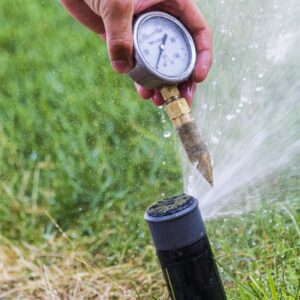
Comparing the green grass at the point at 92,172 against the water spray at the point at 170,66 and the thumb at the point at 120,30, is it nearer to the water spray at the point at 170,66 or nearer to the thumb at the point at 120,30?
the water spray at the point at 170,66

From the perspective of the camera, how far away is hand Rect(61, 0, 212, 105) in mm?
1975

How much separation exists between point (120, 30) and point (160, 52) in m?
0.13

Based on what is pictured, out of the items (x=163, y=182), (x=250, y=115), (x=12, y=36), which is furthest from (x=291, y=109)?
(x=12, y=36)

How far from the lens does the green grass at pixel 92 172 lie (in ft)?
8.04

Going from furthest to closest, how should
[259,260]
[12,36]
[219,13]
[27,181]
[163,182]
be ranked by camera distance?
[12,36] → [219,13] → [27,181] → [163,182] → [259,260]

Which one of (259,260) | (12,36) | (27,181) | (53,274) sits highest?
(12,36)

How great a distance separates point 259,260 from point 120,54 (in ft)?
2.58

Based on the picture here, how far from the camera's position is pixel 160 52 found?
2.01 meters

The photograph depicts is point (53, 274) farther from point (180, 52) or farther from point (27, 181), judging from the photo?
point (180, 52)

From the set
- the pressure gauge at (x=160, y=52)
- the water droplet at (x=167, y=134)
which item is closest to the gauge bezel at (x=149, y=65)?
the pressure gauge at (x=160, y=52)

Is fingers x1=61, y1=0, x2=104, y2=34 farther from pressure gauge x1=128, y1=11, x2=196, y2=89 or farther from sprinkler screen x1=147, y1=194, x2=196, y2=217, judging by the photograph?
sprinkler screen x1=147, y1=194, x2=196, y2=217

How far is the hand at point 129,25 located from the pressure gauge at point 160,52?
4cm

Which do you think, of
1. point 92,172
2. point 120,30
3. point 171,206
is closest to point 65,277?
point 92,172

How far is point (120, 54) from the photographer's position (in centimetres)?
198
